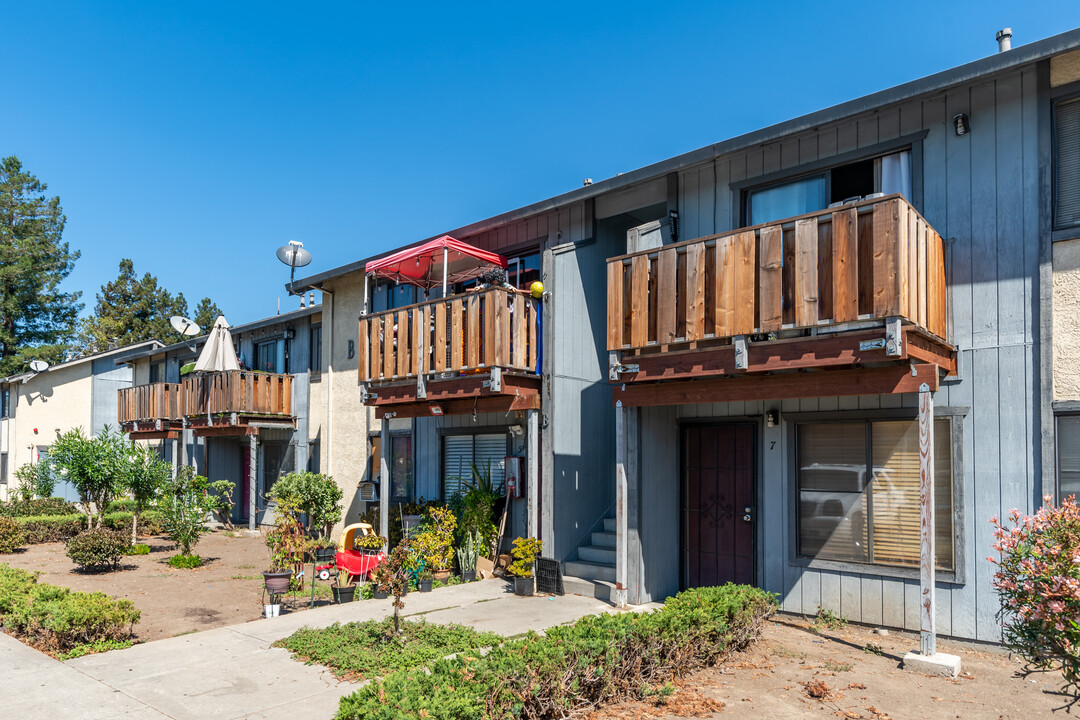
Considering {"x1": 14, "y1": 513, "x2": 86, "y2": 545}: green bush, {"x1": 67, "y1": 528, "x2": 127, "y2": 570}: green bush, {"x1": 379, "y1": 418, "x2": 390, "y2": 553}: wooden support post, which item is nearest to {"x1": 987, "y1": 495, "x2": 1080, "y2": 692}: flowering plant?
{"x1": 379, "y1": 418, "x2": 390, "y2": 553}: wooden support post

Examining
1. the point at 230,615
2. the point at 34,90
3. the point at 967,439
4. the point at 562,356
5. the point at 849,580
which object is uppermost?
the point at 34,90

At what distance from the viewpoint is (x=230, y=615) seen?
9938 millimetres

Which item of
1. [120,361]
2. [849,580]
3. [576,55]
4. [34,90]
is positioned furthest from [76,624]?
[120,361]

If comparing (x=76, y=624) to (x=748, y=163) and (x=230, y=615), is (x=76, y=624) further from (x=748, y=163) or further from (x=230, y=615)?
(x=748, y=163)

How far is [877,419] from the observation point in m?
8.58

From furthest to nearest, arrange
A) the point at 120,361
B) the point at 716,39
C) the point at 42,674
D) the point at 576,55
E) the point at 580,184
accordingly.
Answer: the point at 120,361 < the point at 576,55 < the point at 716,39 < the point at 580,184 < the point at 42,674

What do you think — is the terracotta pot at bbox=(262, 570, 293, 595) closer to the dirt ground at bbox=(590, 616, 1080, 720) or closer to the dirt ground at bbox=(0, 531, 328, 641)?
the dirt ground at bbox=(0, 531, 328, 641)

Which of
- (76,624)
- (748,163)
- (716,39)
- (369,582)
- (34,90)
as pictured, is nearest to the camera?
(76,624)

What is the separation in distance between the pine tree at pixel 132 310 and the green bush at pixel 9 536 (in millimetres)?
32526

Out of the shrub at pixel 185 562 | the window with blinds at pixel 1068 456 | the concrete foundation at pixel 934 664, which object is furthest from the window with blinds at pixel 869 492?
the shrub at pixel 185 562

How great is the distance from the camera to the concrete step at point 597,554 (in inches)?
435

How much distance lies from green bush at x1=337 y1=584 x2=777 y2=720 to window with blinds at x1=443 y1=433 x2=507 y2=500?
6.08 meters

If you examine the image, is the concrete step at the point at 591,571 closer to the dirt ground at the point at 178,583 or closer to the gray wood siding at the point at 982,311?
the gray wood siding at the point at 982,311

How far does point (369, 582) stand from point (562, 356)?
4.54 metres
